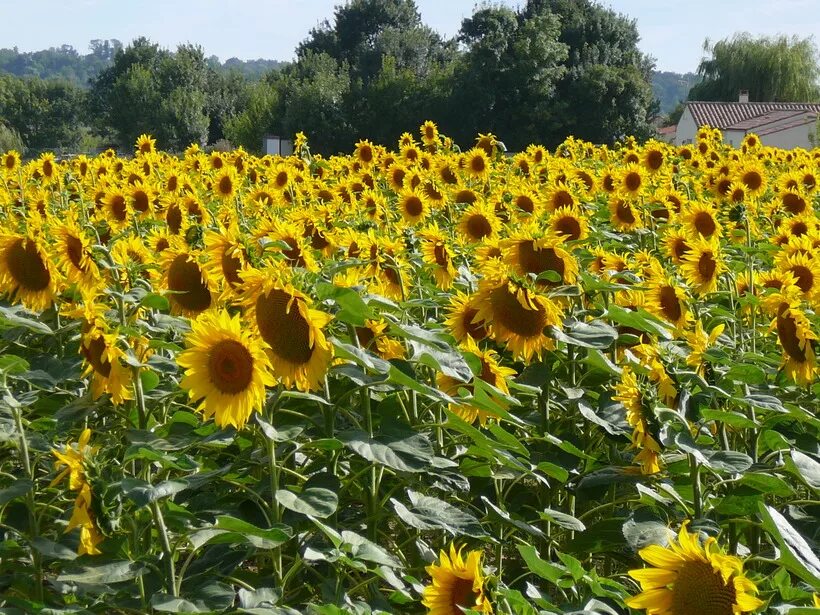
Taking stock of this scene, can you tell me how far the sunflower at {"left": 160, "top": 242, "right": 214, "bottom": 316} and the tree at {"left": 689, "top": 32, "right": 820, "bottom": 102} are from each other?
1890 inches

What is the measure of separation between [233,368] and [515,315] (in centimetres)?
80

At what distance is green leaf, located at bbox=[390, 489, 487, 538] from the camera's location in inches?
86.9

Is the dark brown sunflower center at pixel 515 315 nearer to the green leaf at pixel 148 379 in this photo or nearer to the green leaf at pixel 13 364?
the green leaf at pixel 148 379

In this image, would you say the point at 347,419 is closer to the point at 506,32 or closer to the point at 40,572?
the point at 40,572

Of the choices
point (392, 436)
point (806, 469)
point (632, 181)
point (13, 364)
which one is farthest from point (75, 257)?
point (632, 181)

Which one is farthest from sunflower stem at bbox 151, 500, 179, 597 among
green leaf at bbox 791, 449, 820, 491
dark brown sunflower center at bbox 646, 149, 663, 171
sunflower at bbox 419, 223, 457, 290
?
dark brown sunflower center at bbox 646, 149, 663, 171

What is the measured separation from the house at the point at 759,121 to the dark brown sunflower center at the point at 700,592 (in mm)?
29841

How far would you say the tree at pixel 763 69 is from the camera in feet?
156

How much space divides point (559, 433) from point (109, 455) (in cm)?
113

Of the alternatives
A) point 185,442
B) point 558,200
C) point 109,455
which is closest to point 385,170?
point 558,200

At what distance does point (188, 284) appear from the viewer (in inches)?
116

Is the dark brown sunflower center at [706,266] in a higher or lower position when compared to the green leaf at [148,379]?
higher

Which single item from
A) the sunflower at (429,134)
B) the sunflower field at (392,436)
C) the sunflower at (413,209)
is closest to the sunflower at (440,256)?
the sunflower field at (392,436)

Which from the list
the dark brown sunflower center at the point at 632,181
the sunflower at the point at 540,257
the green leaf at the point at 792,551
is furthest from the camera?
the dark brown sunflower center at the point at 632,181
